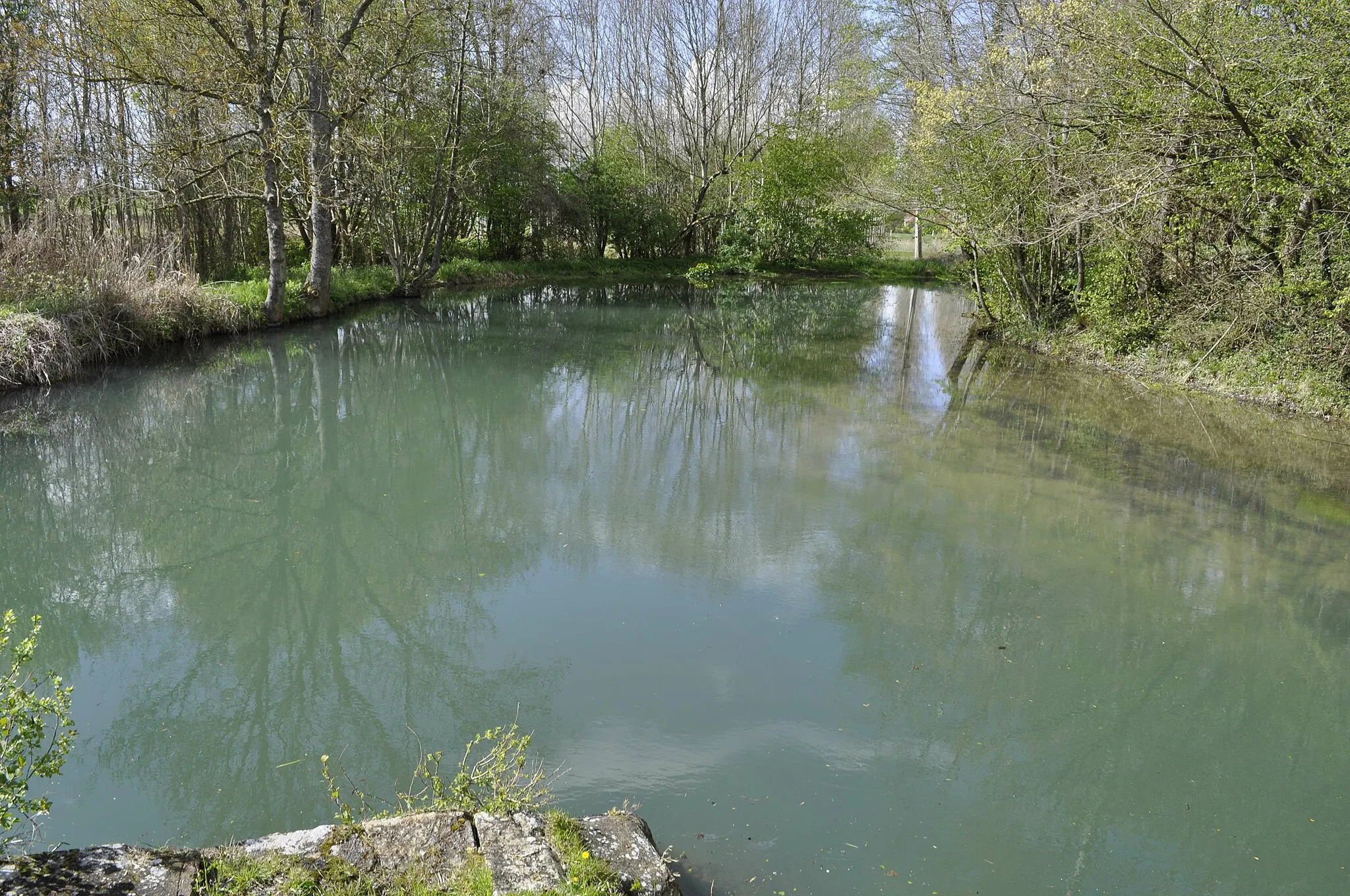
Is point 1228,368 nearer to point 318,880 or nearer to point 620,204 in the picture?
point 318,880

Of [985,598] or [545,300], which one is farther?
[545,300]

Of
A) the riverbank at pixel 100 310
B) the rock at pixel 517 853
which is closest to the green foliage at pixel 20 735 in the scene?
the rock at pixel 517 853

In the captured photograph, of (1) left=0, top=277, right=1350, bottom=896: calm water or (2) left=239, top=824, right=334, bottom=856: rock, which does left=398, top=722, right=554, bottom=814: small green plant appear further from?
(2) left=239, top=824, right=334, bottom=856: rock

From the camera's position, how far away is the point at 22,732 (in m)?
2.32

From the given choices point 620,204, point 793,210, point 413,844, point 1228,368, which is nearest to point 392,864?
point 413,844

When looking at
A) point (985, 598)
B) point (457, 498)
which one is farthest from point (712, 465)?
point (985, 598)

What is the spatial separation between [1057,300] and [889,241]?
22.7m

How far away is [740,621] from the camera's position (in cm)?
518

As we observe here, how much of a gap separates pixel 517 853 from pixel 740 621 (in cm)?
264

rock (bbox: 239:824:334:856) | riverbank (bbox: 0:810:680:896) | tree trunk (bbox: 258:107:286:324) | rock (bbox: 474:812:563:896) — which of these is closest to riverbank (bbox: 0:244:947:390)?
tree trunk (bbox: 258:107:286:324)

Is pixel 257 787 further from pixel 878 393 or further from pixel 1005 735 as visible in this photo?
pixel 878 393

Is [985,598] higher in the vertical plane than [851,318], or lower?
lower

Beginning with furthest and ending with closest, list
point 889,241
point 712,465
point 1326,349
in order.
Answer: 1. point 889,241
2. point 1326,349
3. point 712,465

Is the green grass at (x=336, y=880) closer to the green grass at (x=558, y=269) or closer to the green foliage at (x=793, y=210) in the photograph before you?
the green grass at (x=558, y=269)
